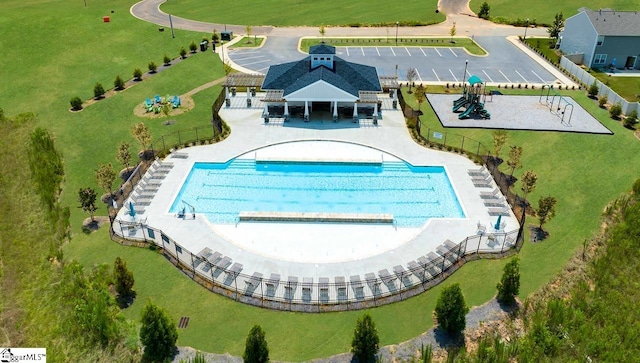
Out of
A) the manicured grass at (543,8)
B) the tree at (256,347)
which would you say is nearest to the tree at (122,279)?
the tree at (256,347)

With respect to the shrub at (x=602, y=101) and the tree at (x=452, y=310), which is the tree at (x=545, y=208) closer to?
the tree at (x=452, y=310)

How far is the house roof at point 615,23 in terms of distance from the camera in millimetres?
71125

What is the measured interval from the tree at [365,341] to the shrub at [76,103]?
49.3 meters

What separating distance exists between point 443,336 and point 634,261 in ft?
54.2

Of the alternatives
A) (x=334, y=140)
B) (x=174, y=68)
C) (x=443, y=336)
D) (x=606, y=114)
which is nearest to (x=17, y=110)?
(x=174, y=68)

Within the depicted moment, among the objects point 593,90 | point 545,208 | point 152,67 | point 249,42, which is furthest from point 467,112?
point 249,42

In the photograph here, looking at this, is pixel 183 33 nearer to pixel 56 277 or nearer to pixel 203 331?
pixel 56 277

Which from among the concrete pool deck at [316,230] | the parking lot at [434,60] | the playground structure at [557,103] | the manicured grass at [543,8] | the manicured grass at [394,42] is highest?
the manicured grass at [543,8]

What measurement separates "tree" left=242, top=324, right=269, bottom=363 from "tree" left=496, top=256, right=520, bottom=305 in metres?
15.8

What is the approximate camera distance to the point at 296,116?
2211 inches

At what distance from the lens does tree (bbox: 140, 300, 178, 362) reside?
25422 mm

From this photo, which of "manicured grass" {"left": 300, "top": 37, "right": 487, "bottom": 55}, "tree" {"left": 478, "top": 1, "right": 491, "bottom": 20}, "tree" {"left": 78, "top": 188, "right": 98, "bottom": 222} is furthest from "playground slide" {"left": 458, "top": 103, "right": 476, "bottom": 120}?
"tree" {"left": 478, "top": 1, "right": 491, "bottom": 20}

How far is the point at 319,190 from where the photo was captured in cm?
4319

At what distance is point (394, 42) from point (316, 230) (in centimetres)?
6039
